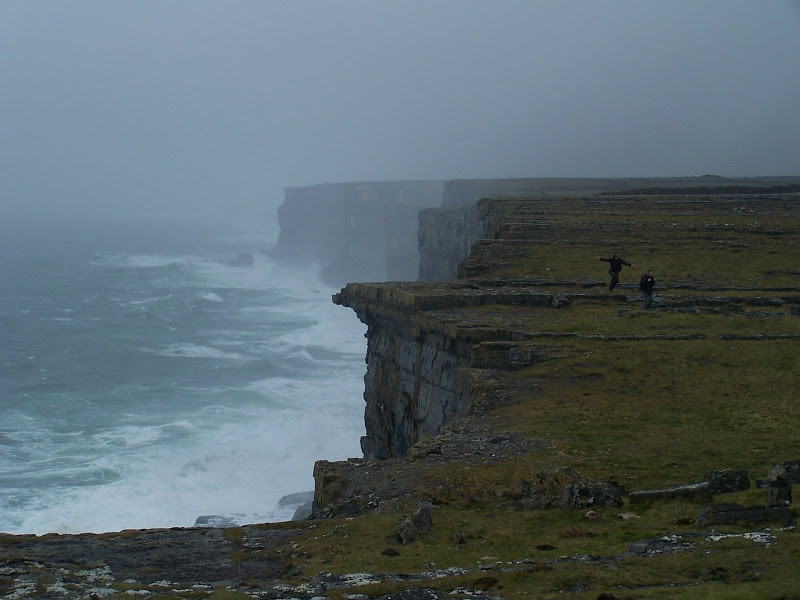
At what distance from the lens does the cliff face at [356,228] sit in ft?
407

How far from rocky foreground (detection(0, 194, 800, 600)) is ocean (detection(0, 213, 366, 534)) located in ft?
44.9

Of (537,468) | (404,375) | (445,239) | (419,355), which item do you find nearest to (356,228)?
(445,239)

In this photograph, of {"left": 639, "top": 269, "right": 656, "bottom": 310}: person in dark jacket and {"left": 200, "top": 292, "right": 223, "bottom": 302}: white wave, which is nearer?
{"left": 639, "top": 269, "right": 656, "bottom": 310}: person in dark jacket

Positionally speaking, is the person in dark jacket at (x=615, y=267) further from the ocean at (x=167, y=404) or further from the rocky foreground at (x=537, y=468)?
the ocean at (x=167, y=404)

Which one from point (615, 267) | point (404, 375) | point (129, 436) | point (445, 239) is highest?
point (445, 239)

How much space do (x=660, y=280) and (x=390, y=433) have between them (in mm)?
11037

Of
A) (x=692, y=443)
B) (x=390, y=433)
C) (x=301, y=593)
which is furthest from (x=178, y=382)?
(x=301, y=593)

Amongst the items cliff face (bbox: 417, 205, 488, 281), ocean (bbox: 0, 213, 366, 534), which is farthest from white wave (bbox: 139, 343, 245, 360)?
cliff face (bbox: 417, 205, 488, 281)

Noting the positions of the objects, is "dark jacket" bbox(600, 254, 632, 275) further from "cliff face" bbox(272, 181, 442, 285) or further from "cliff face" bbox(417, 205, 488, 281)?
"cliff face" bbox(272, 181, 442, 285)

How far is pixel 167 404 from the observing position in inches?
2334

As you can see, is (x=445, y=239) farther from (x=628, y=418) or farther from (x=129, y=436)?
(x=628, y=418)

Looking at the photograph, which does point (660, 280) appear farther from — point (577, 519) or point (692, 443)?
point (577, 519)

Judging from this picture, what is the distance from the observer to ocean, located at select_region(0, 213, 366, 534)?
40688mm

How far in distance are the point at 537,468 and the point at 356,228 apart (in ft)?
430
